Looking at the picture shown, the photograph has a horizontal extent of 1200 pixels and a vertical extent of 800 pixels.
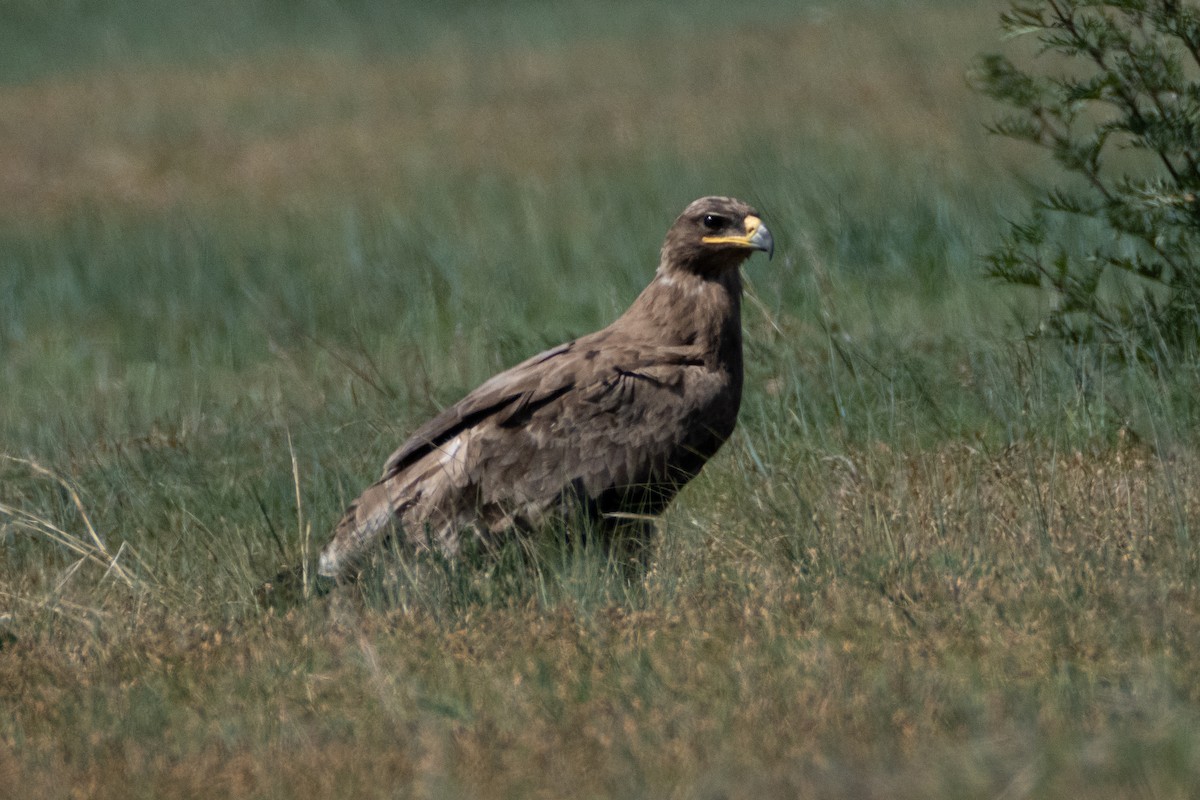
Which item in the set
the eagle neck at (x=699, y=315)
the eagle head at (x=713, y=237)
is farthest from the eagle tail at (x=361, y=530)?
the eagle head at (x=713, y=237)

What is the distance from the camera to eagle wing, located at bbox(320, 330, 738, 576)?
5602 millimetres

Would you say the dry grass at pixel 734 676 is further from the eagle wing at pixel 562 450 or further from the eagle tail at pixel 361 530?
the eagle tail at pixel 361 530

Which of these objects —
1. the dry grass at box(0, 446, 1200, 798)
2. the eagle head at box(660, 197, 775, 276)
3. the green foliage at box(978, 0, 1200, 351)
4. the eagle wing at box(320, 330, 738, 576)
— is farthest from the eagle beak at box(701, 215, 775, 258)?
the green foliage at box(978, 0, 1200, 351)

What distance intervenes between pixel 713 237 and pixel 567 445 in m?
0.95

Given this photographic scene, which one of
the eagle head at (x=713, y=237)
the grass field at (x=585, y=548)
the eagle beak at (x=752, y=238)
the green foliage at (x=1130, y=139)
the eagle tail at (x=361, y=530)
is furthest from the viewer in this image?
the green foliage at (x=1130, y=139)

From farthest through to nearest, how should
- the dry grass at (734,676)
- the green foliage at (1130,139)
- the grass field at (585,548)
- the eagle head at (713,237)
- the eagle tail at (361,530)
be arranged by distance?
1. the green foliage at (1130,139)
2. the eagle head at (713,237)
3. the eagle tail at (361,530)
4. the grass field at (585,548)
5. the dry grass at (734,676)

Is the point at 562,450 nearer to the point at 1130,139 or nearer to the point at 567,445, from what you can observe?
the point at 567,445

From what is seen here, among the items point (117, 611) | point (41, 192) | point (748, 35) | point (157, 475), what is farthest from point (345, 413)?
point (748, 35)

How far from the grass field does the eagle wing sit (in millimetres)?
176

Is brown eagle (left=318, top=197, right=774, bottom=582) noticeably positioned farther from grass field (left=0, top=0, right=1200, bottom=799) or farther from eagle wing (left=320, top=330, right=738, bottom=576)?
grass field (left=0, top=0, right=1200, bottom=799)

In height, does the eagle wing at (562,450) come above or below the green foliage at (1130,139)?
below

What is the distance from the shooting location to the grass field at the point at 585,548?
376cm

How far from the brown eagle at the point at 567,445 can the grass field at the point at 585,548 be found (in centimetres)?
17

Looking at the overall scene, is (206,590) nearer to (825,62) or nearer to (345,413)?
(345,413)
